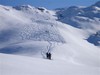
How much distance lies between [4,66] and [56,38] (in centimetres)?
6029

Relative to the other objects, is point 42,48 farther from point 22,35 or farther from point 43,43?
point 22,35

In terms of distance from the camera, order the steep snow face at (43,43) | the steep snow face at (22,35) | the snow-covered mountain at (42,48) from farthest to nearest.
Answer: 1. the steep snow face at (22,35)
2. the steep snow face at (43,43)
3. the snow-covered mountain at (42,48)

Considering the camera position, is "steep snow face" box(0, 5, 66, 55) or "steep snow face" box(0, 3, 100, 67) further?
"steep snow face" box(0, 5, 66, 55)

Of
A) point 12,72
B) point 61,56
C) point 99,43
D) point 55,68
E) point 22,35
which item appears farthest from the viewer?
point 99,43

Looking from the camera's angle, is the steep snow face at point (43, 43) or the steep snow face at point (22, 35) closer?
the steep snow face at point (43, 43)

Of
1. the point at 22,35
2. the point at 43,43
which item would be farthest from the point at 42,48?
the point at 22,35

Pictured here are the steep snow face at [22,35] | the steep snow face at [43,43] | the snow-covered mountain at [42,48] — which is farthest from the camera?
the steep snow face at [22,35]

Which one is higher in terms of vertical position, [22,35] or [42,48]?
[22,35]

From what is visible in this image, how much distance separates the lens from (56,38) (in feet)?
243

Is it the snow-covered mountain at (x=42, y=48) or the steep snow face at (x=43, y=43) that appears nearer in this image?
the snow-covered mountain at (x=42, y=48)

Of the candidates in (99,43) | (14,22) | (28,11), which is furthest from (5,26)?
(28,11)

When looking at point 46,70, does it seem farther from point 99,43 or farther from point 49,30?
point 99,43

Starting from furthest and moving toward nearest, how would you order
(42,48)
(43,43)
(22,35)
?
(22,35) → (43,43) → (42,48)

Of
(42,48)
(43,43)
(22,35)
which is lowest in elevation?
(42,48)
